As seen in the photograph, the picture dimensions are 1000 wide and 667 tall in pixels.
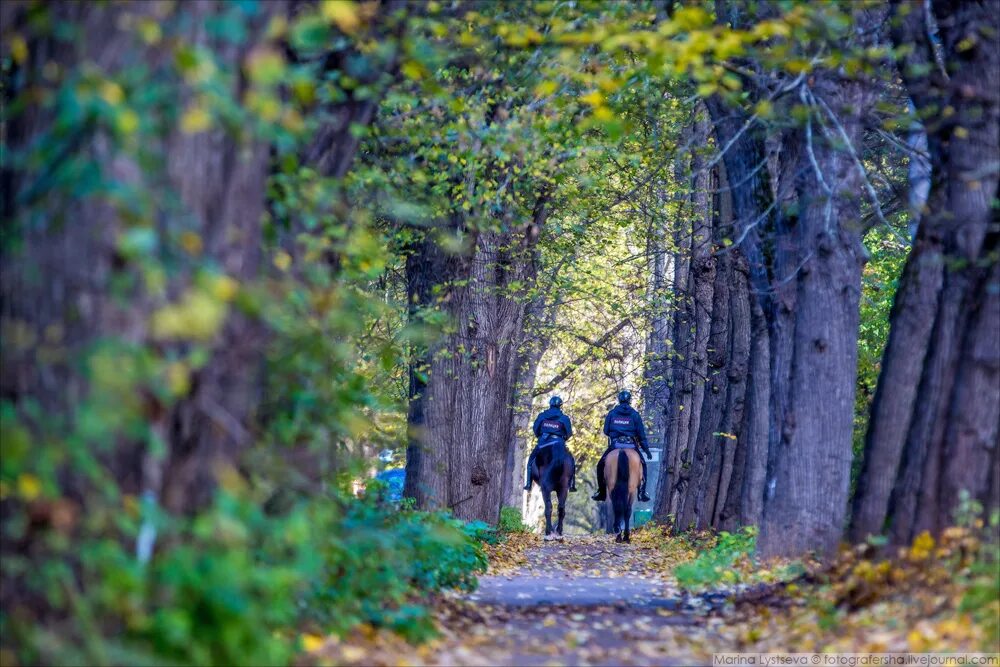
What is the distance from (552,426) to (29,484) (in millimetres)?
20920

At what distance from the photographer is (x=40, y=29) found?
217 inches

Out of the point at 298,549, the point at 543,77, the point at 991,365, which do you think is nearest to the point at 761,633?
the point at 991,365

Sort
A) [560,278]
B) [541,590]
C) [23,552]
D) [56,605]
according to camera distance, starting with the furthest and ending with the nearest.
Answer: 1. [560,278]
2. [541,590]
3. [23,552]
4. [56,605]

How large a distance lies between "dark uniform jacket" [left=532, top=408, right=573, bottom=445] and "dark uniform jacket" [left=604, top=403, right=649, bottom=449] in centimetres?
96

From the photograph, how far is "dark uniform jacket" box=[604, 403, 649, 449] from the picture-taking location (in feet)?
80.3

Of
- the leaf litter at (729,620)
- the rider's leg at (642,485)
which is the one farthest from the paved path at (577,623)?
the rider's leg at (642,485)

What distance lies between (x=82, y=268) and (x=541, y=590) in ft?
28.6

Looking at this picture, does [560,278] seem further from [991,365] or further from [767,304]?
[991,365]

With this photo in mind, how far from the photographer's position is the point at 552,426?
83.9ft

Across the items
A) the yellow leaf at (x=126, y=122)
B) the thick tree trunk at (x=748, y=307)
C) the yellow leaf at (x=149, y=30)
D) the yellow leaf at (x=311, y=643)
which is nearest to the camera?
the yellow leaf at (x=126, y=122)

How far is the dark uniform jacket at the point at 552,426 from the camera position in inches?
1001

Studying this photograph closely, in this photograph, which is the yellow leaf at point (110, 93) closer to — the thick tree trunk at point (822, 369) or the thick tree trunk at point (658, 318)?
the thick tree trunk at point (822, 369)

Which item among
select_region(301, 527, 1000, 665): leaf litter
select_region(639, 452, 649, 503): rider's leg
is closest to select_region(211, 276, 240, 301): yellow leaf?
select_region(301, 527, 1000, 665): leaf litter

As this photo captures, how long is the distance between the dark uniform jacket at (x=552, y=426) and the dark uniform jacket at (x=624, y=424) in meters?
0.96
